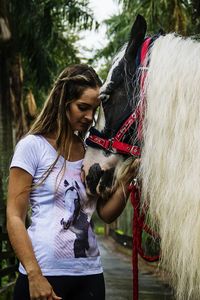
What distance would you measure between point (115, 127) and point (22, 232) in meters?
0.67

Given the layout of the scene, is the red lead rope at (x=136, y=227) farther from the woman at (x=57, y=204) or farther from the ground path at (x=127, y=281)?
the ground path at (x=127, y=281)

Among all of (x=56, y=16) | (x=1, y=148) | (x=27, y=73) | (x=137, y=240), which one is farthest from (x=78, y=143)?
(x=27, y=73)

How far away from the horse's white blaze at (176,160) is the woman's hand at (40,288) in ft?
1.68

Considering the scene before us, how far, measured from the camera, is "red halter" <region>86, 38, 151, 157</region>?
2.55 metres

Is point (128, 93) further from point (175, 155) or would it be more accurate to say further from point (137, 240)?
point (137, 240)

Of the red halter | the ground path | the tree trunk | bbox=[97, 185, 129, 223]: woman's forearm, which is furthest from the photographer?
the tree trunk

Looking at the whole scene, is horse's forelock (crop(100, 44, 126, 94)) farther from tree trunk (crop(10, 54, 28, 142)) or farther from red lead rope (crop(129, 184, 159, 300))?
tree trunk (crop(10, 54, 28, 142))

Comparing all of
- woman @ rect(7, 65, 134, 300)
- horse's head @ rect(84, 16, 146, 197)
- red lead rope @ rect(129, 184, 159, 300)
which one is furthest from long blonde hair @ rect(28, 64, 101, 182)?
red lead rope @ rect(129, 184, 159, 300)

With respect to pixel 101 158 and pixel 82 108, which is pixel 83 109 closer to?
pixel 82 108

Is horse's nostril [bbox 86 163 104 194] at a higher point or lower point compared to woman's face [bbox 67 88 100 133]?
lower

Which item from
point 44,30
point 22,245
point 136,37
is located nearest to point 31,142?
point 22,245

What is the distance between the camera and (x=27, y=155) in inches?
97.4

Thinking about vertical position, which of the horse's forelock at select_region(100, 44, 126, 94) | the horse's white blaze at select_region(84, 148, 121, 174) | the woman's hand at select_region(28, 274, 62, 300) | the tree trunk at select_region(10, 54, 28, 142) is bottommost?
the tree trunk at select_region(10, 54, 28, 142)

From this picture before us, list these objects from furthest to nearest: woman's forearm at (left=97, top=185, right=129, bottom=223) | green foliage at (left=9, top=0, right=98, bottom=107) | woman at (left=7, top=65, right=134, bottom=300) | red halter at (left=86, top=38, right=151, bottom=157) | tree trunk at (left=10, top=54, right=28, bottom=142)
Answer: tree trunk at (left=10, top=54, right=28, bottom=142), green foliage at (left=9, top=0, right=98, bottom=107), woman's forearm at (left=97, top=185, right=129, bottom=223), red halter at (left=86, top=38, right=151, bottom=157), woman at (left=7, top=65, right=134, bottom=300)
